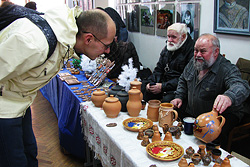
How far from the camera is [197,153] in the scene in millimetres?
1393

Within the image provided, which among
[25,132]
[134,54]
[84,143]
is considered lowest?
[84,143]

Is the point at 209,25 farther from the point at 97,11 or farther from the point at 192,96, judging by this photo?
the point at 97,11

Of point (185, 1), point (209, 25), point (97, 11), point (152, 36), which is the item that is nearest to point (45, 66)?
point (97, 11)

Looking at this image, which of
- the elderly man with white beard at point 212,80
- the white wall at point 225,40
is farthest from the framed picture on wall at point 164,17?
the elderly man with white beard at point 212,80

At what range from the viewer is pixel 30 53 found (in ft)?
3.94

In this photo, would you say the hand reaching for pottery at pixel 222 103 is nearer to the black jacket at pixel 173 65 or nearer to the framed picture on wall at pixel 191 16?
the black jacket at pixel 173 65

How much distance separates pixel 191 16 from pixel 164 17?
771 millimetres

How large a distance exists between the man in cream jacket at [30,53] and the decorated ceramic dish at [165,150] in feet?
2.36

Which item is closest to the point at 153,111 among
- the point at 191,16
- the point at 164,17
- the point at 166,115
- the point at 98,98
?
the point at 166,115

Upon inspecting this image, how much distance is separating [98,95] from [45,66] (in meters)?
1.01

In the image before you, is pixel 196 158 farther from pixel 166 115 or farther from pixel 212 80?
pixel 212 80

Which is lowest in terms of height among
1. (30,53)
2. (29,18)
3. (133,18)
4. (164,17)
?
(30,53)

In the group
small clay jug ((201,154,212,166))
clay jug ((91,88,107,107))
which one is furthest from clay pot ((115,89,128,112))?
small clay jug ((201,154,212,166))

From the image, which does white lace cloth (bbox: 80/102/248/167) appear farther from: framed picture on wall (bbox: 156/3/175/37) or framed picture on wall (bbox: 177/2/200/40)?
framed picture on wall (bbox: 156/3/175/37)
